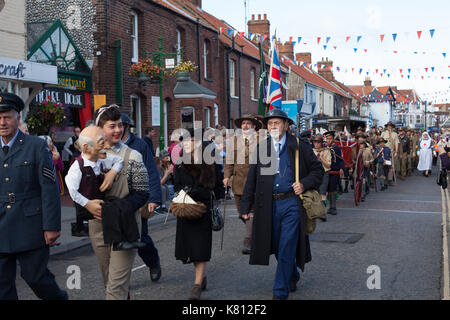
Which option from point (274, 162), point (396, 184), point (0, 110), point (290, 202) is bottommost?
point (396, 184)

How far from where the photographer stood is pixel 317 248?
7.96 metres

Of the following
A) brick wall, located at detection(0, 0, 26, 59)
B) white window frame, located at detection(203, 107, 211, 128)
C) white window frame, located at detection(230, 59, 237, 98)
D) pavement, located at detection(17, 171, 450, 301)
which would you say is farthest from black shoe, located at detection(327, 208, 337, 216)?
white window frame, located at detection(230, 59, 237, 98)

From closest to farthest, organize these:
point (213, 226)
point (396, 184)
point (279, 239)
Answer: point (279, 239) < point (213, 226) < point (396, 184)

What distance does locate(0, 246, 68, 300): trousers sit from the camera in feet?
12.9

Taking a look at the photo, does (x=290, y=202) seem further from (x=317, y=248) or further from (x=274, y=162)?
(x=317, y=248)

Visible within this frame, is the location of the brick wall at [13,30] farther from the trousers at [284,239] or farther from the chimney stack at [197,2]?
the chimney stack at [197,2]

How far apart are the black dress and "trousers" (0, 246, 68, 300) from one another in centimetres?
173

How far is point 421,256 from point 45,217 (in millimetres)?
5513

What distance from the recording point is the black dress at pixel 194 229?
5457 mm

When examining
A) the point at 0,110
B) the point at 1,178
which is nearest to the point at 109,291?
the point at 1,178

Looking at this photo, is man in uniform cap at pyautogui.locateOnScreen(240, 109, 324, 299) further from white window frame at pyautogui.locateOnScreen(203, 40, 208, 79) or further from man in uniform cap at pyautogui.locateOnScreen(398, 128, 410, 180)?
white window frame at pyautogui.locateOnScreen(203, 40, 208, 79)

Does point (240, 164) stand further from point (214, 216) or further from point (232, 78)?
point (232, 78)

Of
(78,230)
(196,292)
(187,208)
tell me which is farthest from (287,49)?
(78,230)

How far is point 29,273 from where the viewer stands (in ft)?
12.9
